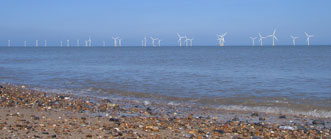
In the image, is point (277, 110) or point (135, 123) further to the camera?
point (277, 110)

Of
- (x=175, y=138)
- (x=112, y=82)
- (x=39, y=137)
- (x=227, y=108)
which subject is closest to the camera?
(x=39, y=137)

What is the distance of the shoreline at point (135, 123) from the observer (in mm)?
8002

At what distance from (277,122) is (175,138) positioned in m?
4.20

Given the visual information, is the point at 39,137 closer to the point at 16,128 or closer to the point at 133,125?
the point at 16,128

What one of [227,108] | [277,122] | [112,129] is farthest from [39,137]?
[227,108]

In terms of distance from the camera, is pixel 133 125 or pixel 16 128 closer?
pixel 16 128

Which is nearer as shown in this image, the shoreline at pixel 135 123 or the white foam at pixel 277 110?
the shoreline at pixel 135 123

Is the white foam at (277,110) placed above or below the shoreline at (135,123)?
below

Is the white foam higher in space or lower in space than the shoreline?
lower

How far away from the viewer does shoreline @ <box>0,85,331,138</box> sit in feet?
26.3

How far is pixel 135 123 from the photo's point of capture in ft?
30.3

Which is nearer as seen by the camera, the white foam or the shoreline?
the shoreline

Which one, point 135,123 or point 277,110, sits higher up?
point 135,123

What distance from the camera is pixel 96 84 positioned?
69.9ft
